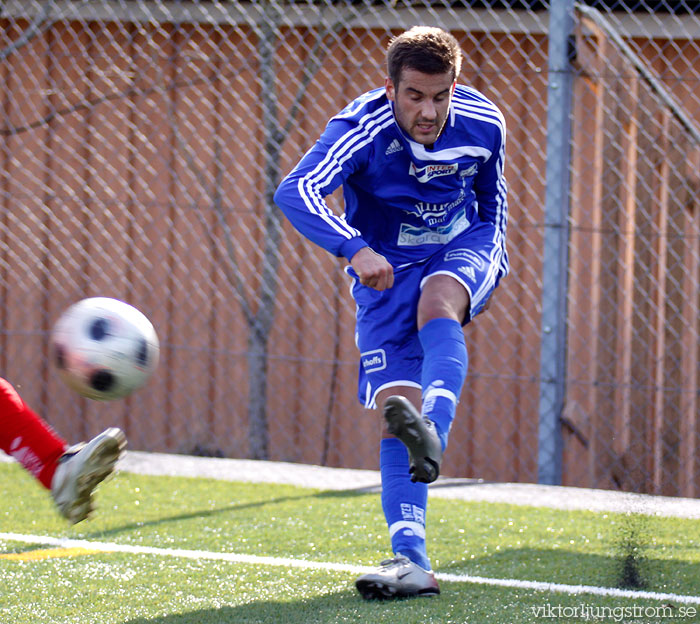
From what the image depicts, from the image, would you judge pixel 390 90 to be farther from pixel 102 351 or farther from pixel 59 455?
pixel 59 455

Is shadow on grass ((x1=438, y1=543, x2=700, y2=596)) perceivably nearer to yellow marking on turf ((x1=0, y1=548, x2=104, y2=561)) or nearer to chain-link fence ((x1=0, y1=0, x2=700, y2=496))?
yellow marking on turf ((x1=0, y1=548, x2=104, y2=561))

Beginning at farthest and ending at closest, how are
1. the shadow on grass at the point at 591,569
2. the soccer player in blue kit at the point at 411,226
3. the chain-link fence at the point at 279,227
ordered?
the chain-link fence at the point at 279,227 → the shadow on grass at the point at 591,569 → the soccer player in blue kit at the point at 411,226

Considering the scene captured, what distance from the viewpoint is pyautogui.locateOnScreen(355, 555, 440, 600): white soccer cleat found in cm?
280

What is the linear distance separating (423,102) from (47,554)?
1934mm

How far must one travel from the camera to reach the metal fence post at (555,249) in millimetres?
4520

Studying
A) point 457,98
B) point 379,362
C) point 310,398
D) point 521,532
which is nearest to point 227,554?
point 379,362

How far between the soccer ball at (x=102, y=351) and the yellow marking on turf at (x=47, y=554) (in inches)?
36.4

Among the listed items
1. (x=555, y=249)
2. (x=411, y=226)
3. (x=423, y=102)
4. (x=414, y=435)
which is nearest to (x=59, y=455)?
(x=414, y=435)

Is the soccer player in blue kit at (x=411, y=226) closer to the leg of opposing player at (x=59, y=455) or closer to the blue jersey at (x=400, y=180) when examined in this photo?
the blue jersey at (x=400, y=180)

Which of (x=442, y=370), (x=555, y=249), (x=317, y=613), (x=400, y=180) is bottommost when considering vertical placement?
(x=317, y=613)

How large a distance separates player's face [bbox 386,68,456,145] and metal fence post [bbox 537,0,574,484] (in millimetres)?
1761

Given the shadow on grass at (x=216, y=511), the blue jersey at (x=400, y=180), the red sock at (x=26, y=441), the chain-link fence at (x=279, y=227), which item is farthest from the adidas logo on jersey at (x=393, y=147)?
the chain-link fence at (x=279, y=227)

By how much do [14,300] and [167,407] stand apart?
1322 mm

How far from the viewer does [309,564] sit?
3293 millimetres
